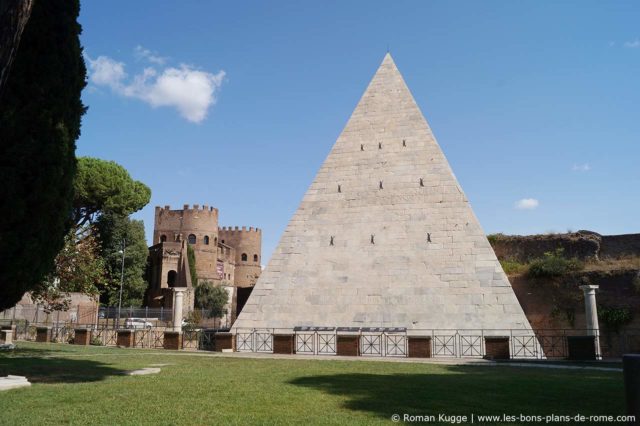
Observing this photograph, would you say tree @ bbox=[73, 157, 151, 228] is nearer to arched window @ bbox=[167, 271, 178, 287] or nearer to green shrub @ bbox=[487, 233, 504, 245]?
arched window @ bbox=[167, 271, 178, 287]

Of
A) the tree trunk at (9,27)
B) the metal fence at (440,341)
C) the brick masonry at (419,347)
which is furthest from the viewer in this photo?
the metal fence at (440,341)

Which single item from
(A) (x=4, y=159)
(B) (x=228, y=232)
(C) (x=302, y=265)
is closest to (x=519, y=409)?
(A) (x=4, y=159)

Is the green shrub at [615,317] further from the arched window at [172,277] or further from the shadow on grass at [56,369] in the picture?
the arched window at [172,277]

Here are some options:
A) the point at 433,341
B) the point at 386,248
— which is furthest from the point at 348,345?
the point at 386,248

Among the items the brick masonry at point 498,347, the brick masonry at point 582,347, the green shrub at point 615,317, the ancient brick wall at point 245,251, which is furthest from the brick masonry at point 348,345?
the ancient brick wall at point 245,251

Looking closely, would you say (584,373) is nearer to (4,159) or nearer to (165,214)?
(4,159)

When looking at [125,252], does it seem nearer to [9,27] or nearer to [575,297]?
[575,297]
